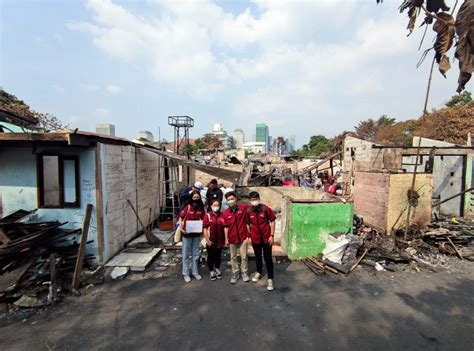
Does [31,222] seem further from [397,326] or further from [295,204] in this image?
[397,326]

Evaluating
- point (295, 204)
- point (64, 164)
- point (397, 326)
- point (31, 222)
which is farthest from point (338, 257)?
point (31, 222)

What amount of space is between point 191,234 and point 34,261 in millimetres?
3044

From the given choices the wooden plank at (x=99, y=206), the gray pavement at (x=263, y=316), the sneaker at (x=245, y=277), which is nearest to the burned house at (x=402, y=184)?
the gray pavement at (x=263, y=316)

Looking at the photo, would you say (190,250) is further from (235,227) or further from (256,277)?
(256,277)

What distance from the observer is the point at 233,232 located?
475 cm

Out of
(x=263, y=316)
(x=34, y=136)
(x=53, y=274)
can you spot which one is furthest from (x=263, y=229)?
(x=34, y=136)

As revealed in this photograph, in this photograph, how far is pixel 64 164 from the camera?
547 cm

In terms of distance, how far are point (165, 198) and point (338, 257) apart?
6.99 meters

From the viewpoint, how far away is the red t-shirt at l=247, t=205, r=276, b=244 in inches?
181

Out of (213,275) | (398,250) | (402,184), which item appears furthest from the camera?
(402,184)

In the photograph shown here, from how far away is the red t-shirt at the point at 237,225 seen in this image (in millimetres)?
4750

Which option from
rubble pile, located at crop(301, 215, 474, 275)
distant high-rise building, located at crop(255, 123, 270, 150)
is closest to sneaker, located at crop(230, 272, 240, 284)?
rubble pile, located at crop(301, 215, 474, 275)

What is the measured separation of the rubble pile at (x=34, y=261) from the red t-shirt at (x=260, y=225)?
359cm

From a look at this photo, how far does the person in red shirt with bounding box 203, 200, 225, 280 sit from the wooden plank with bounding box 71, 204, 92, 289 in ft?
8.14
